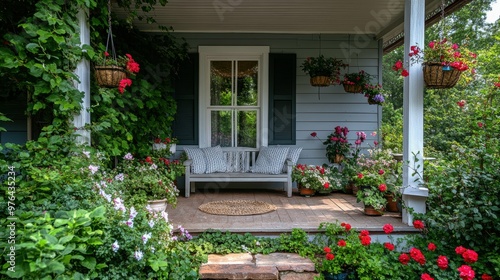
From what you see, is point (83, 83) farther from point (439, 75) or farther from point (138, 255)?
point (439, 75)

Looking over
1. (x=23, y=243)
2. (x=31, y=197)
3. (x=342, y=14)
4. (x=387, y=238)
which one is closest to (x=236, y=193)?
(x=387, y=238)

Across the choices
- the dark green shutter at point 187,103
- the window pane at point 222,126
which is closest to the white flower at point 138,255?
the dark green shutter at point 187,103

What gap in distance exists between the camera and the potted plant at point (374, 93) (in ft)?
16.8

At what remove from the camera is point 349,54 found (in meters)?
5.62

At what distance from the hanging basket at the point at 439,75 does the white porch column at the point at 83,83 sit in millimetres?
2792

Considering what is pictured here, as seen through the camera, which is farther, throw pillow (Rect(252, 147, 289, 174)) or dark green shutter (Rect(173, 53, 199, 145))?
dark green shutter (Rect(173, 53, 199, 145))

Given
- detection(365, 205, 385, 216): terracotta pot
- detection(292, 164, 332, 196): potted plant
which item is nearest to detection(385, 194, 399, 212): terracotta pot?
detection(365, 205, 385, 216): terracotta pot

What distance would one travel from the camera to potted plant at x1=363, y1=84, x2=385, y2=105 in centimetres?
512

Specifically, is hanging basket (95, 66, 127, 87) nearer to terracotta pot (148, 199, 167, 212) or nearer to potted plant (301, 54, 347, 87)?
terracotta pot (148, 199, 167, 212)

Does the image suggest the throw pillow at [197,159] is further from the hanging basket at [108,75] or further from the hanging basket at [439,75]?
the hanging basket at [439,75]

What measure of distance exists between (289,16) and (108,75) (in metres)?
2.71

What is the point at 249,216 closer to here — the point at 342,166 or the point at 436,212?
the point at 436,212

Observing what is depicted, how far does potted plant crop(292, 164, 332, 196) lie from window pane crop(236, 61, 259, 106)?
135cm

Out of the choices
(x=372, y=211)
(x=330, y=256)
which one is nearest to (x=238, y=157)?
(x=372, y=211)
